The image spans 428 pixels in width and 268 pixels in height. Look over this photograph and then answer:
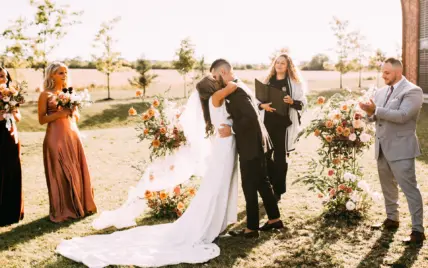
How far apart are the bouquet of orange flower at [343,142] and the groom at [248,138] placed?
971mm

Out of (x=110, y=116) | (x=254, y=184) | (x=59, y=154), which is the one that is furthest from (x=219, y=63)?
(x=110, y=116)

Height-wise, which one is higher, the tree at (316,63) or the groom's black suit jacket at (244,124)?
the tree at (316,63)

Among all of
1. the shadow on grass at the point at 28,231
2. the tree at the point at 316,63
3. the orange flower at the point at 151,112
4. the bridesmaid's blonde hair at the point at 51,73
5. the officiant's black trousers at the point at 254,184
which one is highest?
the tree at the point at 316,63

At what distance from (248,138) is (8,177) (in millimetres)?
4041

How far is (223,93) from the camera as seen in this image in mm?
5711

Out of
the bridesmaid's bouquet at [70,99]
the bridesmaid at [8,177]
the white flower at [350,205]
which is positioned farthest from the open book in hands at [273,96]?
the bridesmaid at [8,177]

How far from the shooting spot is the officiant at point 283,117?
7.42 metres

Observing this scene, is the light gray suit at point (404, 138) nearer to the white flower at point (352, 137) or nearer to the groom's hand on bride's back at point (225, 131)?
the white flower at point (352, 137)

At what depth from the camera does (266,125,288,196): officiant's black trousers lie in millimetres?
7453

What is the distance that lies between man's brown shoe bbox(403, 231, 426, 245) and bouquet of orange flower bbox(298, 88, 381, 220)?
2.31ft

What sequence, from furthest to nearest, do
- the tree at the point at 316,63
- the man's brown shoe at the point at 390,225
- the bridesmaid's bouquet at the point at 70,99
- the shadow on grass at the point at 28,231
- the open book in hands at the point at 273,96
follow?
1. the tree at the point at 316,63
2. the open book in hands at the point at 273,96
3. the bridesmaid's bouquet at the point at 70,99
4. the shadow on grass at the point at 28,231
5. the man's brown shoe at the point at 390,225

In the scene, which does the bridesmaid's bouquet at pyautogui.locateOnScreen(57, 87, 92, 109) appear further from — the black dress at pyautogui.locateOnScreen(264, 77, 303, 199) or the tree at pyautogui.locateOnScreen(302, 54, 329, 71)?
the tree at pyautogui.locateOnScreen(302, 54, 329, 71)

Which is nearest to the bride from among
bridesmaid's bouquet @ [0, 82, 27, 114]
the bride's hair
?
the bride's hair

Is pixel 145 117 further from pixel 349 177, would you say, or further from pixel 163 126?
pixel 349 177
